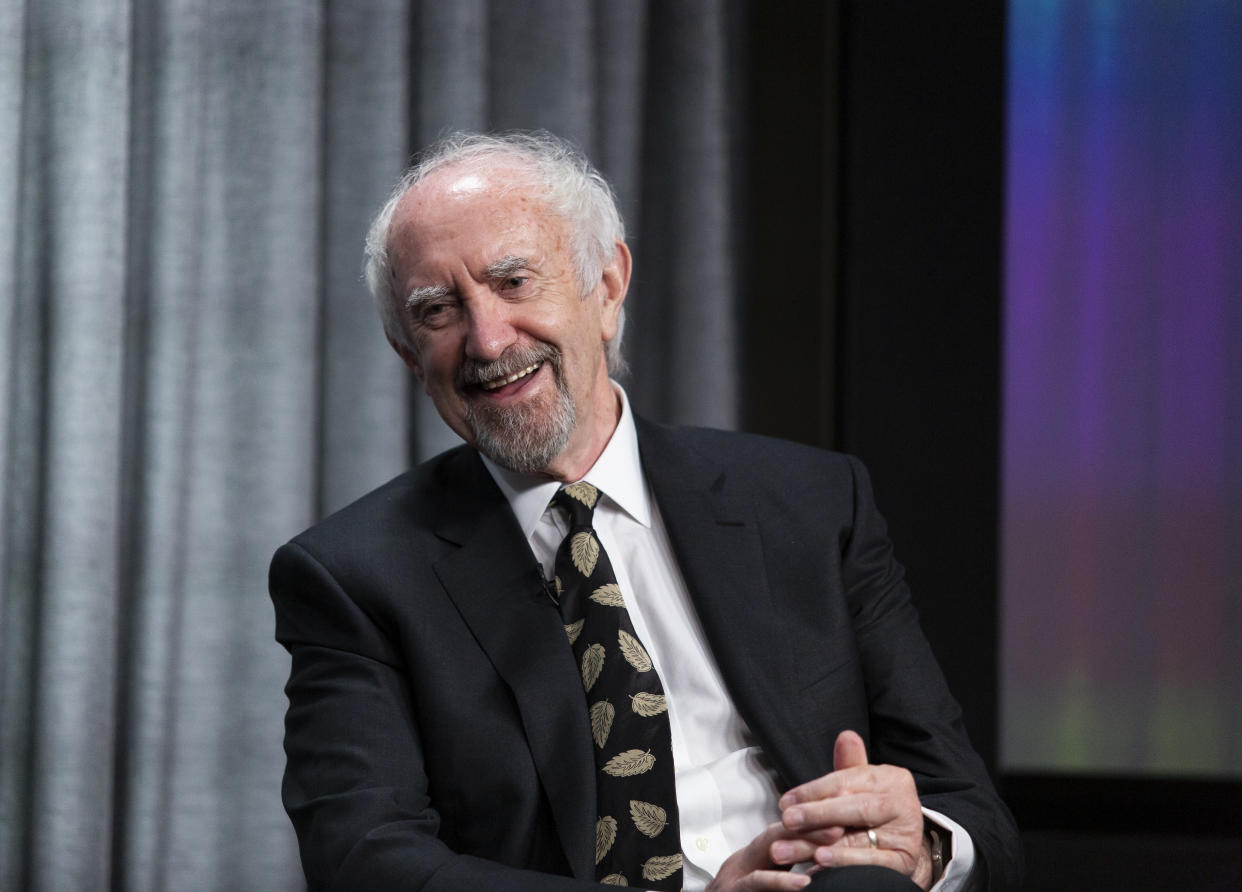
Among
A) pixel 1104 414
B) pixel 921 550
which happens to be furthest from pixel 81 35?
pixel 1104 414

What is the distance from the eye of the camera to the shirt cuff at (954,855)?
129cm

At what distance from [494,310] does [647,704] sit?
0.51 m

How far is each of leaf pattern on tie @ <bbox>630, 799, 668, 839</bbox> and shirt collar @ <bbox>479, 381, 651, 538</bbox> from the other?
0.36m

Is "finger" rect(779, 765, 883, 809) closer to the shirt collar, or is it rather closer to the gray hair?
the shirt collar

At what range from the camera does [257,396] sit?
200 centimetres

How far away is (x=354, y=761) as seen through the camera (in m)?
1.29

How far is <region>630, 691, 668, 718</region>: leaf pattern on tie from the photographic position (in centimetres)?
134

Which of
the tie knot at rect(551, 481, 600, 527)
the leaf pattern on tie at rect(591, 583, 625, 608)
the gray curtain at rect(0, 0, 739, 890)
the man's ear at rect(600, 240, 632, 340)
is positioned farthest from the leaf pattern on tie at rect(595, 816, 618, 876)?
the gray curtain at rect(0, 0, 739, 890)

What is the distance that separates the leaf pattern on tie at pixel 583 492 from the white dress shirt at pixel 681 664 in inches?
1.1

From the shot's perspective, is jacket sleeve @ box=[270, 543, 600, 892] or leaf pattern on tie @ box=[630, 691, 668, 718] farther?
leaf pattern on tie @ box=[630, 691, 668, 718]

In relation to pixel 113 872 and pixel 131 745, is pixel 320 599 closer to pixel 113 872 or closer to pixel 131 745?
pixel 131 745

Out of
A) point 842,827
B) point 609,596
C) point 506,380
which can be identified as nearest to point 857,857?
point 842,827

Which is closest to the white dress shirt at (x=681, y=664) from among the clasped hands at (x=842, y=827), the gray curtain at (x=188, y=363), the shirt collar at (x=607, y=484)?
the shirt collar at (x=607, y=484)

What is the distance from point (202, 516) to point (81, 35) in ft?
2.77
